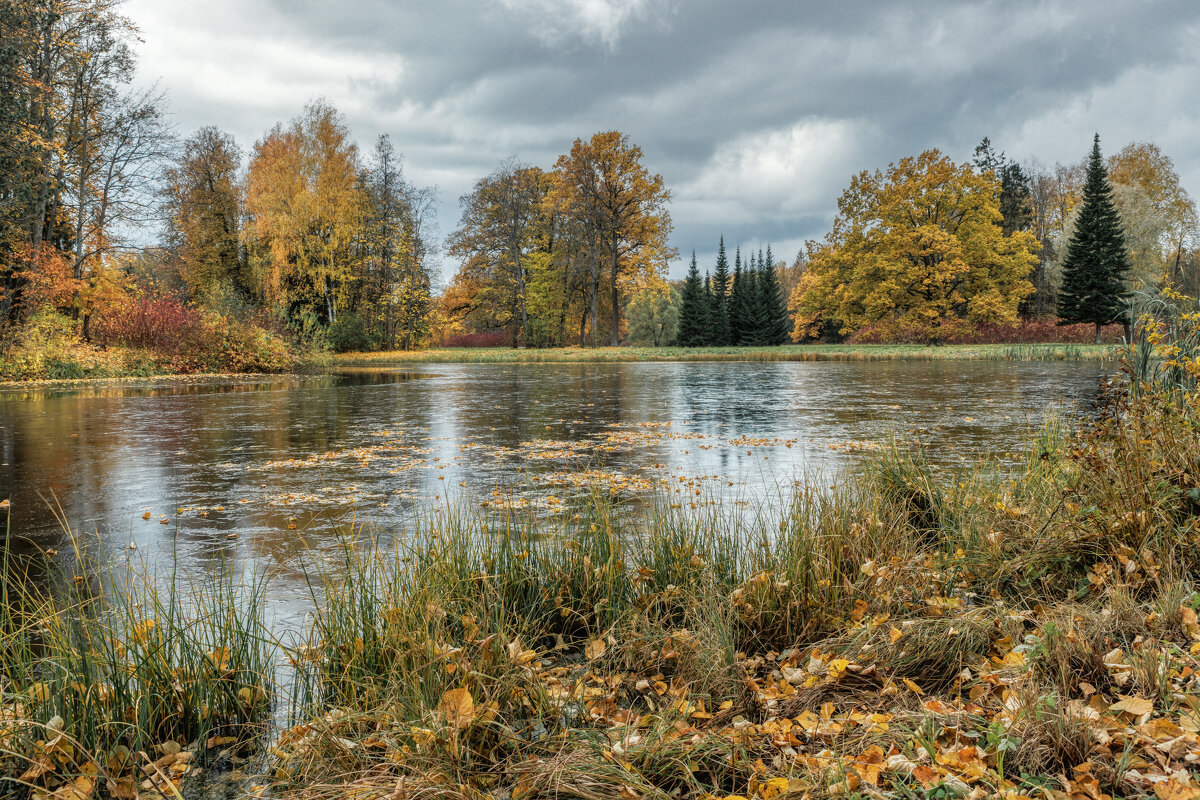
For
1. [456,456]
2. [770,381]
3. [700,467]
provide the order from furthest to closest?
[770,381] < [456,456] < [700,467]

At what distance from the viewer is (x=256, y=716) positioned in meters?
2.48

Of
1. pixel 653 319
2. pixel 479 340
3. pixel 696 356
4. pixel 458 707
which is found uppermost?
pixel 653 319

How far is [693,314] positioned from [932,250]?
19.8m

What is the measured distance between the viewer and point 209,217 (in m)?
37.2

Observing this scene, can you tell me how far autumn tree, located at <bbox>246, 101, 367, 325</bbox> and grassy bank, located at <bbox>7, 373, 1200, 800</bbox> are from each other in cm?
3501

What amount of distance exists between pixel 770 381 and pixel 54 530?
54.8 ft

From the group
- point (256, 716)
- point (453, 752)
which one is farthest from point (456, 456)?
point (453, 752)

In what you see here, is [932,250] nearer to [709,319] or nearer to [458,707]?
[709,319]

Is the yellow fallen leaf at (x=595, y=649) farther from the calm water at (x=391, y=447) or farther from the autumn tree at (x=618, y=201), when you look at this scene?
the autumn tree at (x=618, y=201)

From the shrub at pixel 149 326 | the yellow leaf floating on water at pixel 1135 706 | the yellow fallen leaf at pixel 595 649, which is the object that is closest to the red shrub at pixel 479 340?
the shrub at pixel 149 326

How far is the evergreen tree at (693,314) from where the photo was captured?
54.7m

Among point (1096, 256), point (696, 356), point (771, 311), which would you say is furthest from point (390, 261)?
point (1096, 256)

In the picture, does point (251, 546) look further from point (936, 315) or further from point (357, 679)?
point (936, 315)

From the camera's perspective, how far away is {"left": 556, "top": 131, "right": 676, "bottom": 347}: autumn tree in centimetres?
3884
